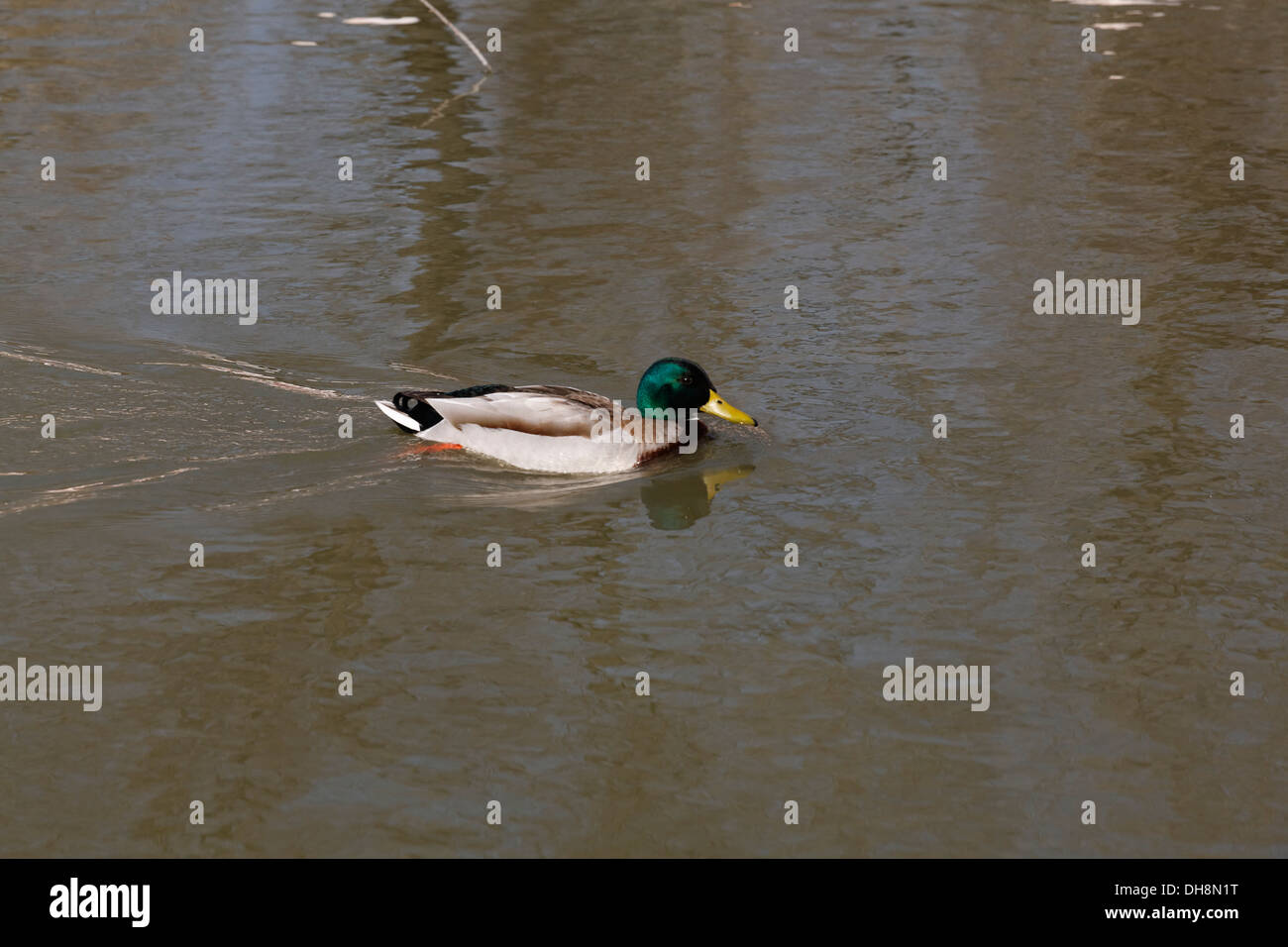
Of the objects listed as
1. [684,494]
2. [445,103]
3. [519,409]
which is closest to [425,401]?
[519,409]

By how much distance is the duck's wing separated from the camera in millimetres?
9328

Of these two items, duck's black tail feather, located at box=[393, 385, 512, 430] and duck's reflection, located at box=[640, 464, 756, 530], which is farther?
duck's black tail feather, located at box=[393, 385, 512, 430]

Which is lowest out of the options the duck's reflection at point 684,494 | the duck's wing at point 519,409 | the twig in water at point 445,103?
the duck's reflection at point 684,494

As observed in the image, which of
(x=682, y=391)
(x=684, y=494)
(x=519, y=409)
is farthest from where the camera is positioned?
(x=682, y=391)

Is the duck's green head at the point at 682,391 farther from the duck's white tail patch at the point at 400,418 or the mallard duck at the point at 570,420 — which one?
the duck's white tail patch at the point at 400,418

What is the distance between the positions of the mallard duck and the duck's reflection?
228 mm

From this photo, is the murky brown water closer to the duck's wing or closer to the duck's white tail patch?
the duck's white tail patch

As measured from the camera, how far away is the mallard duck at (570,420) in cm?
936

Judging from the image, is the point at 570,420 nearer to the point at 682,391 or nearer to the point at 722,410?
the point at 682,391

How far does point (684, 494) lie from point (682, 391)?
2.08 feet

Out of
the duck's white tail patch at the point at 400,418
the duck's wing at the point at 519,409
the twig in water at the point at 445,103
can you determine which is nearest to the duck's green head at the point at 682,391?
the duck's wing at the point at 519,409

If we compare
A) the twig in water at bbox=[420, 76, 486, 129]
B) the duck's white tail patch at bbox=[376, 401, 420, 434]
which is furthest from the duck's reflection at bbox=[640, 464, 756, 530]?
the twig in water at bbox=[420, 76, 486, 129]

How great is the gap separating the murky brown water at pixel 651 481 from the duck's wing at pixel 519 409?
0.28 metres

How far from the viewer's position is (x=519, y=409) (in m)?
9.37
